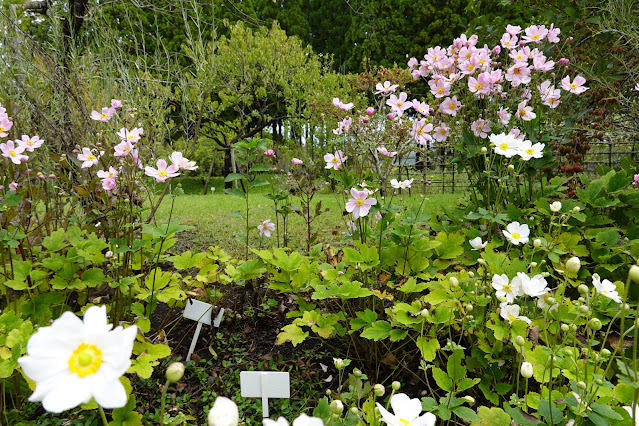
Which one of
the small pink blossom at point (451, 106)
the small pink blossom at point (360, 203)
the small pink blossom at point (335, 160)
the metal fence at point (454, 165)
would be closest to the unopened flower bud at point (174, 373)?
the small pink blossom at point (360, 203)

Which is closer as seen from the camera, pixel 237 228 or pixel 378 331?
pixel 378 331

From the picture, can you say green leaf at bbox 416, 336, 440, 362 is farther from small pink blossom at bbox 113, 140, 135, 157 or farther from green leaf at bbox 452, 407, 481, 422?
small pink blossom at bbox 113, 140, 135, 157

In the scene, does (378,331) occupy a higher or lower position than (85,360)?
lower

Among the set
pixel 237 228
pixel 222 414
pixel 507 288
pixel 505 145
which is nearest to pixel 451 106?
pixel 505 145

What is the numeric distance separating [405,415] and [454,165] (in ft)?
20.5

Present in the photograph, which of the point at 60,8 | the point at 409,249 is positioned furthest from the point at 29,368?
the point at 60,8

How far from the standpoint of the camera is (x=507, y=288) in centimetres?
103

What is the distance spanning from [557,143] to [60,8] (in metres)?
4.14

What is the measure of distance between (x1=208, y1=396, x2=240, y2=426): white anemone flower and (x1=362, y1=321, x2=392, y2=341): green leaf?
768mm

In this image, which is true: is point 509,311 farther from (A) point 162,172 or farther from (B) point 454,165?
(B) point 454,165

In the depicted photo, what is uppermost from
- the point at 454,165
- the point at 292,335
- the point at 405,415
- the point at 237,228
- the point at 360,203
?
the point at 360,203

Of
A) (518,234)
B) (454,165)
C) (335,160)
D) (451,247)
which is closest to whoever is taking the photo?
(518,234)

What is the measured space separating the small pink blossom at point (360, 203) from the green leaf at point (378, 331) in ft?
1.40

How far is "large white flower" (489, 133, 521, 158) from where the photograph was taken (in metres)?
1.37
